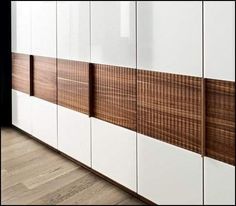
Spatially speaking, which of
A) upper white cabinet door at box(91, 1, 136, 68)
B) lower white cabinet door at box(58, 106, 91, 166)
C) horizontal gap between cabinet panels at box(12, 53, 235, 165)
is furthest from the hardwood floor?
upper white cabinet door at box(91, 1, 136, 68)

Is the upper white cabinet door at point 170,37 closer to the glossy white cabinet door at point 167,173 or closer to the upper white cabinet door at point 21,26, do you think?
the glossy white cabinet door at point 167,173

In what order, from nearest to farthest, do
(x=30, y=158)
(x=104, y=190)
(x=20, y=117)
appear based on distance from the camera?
(x=104, y=190), (x=30, y=158), (x=20, y=117)

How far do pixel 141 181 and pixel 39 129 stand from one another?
53.4 inches

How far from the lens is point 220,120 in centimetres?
148

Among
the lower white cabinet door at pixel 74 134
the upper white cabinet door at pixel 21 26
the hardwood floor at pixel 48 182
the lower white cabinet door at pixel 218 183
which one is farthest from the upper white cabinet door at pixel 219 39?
the upper white cabinet door at pixel 21 26

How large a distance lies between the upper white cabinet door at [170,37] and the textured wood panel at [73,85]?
592 millimetres

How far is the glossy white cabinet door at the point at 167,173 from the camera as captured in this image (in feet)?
5.25

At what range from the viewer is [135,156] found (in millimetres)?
1921

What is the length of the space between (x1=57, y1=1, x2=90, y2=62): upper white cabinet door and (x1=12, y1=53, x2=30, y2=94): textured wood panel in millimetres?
638

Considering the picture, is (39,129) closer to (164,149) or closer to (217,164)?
(164,149)

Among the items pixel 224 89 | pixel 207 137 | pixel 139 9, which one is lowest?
pixel 207 137

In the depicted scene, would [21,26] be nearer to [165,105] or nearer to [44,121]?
[44,121]

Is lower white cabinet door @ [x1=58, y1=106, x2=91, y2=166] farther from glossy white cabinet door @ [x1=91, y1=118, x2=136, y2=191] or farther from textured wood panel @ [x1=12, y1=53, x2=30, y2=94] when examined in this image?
textured wood panel @ [x1=12, y1=53, x2=30, y2=94]

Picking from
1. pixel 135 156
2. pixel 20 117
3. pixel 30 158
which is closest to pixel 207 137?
pixel 135 156
